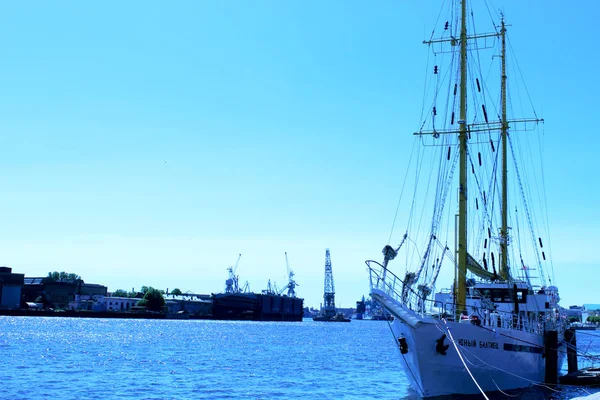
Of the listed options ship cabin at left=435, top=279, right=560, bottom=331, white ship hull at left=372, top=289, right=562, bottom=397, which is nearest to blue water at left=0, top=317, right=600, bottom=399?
white ship hull at left=372, top=289, right=562, bottom=397

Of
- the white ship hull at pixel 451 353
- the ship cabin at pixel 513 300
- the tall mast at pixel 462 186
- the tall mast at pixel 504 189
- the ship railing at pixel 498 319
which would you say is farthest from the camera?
the tall mast at pixel 504 189

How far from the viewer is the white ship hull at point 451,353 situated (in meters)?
37.3

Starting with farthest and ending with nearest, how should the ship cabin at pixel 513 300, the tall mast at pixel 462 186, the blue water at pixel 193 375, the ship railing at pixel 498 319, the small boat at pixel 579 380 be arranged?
the small boat at pixel 579 380, the ship cabin at pixel 513 300, the blue water at pixel 193 375, the tall mast at pixel 462 186, the ship railing at pixel 498 319

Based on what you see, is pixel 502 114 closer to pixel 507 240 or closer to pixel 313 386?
pixel 507 240

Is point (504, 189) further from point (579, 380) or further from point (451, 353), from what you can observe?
point (451, 353)

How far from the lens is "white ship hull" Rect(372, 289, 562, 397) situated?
1468 inches

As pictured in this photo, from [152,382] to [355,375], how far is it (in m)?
18.0

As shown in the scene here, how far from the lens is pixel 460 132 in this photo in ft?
152

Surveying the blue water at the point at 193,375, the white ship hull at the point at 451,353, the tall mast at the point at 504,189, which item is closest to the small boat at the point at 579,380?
the blue water at the point at 193,375

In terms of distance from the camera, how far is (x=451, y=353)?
124ft

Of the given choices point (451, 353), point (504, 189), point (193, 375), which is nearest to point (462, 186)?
point (451, 353)

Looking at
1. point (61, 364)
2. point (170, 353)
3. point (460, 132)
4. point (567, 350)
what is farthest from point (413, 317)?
point (170, 353)

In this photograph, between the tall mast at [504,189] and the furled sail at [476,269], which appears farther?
the tall mast at [504,189]

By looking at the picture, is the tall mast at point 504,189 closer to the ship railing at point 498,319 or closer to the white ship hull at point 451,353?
the ship railing at point 498,319
